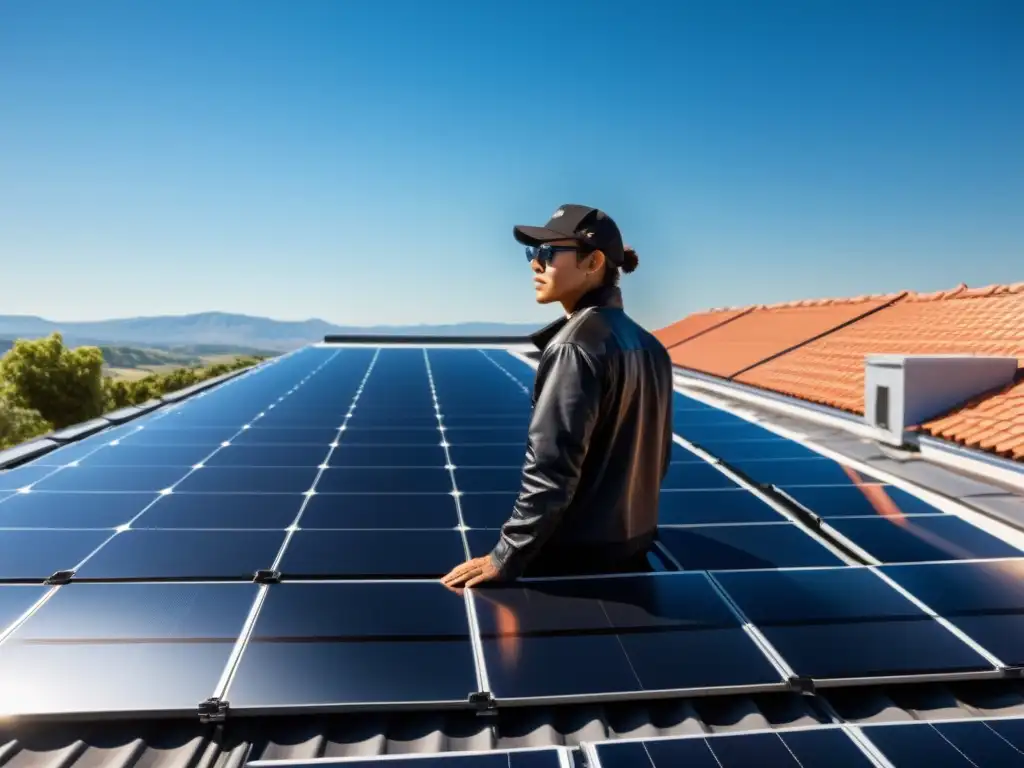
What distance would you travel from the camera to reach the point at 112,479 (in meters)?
7.48

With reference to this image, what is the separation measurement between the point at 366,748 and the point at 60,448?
26.2 ft

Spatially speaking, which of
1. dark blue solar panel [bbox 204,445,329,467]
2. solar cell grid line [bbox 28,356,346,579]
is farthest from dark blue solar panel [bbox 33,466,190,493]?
solar cell grid line [bbox 28,356,346,579]

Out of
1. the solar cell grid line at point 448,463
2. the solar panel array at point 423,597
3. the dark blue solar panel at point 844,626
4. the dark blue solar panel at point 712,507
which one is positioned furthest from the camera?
the dark blue solar panel at point 712,507

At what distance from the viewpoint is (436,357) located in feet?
92.0

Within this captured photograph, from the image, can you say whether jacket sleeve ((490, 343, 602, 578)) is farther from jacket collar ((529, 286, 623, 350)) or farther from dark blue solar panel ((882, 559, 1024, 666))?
dark blue solar panel ((882, 559, 1024, 666))

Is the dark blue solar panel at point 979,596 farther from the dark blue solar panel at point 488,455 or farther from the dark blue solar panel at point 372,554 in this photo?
the dark blue solar panel at point 488,455

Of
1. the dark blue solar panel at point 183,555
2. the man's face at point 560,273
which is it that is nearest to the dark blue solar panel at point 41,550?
the dark blue solar panel at point 183,555

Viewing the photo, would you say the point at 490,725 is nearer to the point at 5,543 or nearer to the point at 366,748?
the point at 366,748

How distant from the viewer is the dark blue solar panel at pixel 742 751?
317 centimetres

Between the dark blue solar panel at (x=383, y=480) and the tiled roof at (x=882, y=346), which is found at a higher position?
the tiled roof at (x=882, y=346)

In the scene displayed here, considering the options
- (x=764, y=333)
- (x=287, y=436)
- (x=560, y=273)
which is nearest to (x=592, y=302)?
(x=560, y=273)

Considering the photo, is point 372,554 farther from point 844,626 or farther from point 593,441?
point 844,626

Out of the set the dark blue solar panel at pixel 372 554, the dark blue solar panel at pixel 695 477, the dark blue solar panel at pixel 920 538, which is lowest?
the dark blue solar panel at pixel 920 538

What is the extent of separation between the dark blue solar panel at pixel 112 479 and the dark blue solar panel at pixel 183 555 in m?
1.60
